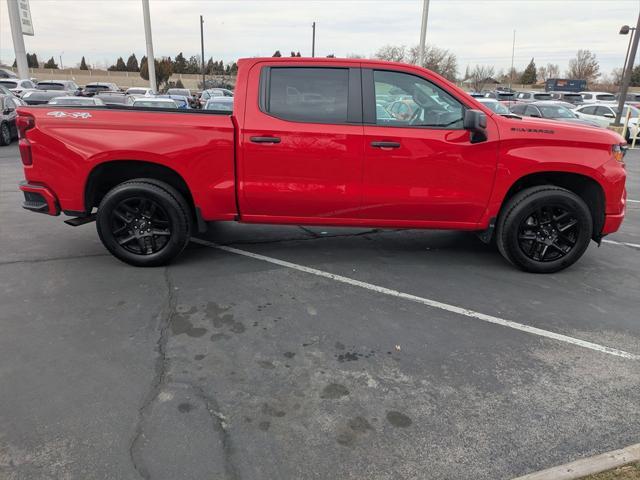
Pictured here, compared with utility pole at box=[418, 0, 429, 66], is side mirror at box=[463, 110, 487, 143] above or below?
below

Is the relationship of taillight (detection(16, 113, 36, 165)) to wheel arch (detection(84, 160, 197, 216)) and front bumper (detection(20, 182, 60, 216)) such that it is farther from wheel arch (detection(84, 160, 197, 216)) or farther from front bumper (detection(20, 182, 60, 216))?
wheel arch (detection(84, 160, 197, 216))

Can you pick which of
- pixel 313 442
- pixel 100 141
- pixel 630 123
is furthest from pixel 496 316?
pixel 630 123

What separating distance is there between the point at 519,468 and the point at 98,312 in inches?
125

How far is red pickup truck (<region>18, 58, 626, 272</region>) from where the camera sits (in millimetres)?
4496

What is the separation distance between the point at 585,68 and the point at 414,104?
283ft

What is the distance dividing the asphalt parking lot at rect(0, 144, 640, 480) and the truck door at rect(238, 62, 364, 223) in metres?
0.80

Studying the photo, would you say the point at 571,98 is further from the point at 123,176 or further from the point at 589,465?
the point at 589,465

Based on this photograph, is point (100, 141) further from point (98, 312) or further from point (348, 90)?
point (348, 90)

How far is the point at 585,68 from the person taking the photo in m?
76.2

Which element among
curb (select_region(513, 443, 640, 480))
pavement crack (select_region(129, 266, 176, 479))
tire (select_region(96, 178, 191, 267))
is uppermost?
tire (select_region(96, 178, 191, 267))

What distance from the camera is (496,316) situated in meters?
3.98

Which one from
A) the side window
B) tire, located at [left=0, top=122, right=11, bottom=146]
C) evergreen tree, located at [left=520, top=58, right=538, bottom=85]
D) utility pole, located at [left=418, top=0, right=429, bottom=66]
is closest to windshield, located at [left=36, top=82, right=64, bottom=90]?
tire, located at [left=0, top=122, right=11, bottom=146]

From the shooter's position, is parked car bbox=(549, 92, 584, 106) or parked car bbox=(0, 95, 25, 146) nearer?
parked car bbox=(0, 95, 25, 146)

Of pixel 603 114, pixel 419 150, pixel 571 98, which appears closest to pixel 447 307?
pixel 419 150
